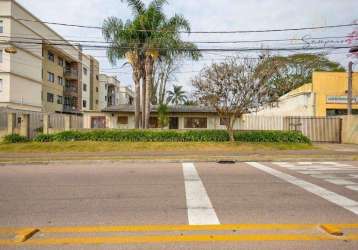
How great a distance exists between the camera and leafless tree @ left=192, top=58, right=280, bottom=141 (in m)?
19.7

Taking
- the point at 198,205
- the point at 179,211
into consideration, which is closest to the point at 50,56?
the point at 198,205

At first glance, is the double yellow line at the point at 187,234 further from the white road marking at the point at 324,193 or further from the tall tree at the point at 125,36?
the tall tree at the point at 125,36

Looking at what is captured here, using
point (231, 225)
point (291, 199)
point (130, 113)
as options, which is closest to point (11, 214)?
point (231, 225)

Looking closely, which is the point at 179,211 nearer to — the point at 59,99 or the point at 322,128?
the point at 322,128

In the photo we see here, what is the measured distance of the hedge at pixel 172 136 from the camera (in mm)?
20656

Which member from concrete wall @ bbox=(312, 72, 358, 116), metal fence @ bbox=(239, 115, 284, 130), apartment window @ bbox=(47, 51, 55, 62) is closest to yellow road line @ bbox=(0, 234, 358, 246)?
metal fence @ bbox=(239, 115, 284, 130)

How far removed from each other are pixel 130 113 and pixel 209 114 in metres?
7.89

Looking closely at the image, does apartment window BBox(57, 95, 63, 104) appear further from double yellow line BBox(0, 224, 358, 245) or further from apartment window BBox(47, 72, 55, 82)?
double yellow line BBox(0, 224, 358, 245)

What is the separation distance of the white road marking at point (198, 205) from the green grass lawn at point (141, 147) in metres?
9.49

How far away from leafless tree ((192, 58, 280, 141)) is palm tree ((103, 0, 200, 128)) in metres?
3.28

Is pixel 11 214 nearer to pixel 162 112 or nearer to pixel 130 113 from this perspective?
pixel 162 112

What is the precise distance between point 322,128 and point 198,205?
2157cm

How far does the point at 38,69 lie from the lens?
4125 cm

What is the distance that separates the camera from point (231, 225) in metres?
5.00
